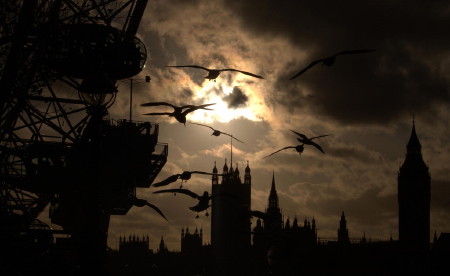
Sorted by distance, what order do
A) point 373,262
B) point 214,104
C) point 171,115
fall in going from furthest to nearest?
1. point 373,262
2. point 171,115
3. point 214,104

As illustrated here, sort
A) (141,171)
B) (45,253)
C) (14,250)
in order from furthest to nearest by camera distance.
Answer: (141,171), (45,253), (14,250)

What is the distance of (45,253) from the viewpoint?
1717cm

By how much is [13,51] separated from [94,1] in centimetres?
416

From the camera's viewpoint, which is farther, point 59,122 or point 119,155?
point 119,155

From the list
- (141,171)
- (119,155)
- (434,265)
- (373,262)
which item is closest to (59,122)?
(119,155)

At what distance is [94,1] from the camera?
17.0 meters

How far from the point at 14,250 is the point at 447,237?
18918cm

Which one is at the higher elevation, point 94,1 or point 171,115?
point 94,1

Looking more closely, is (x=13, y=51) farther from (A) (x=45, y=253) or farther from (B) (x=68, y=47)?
(A) (x=45, y=253)

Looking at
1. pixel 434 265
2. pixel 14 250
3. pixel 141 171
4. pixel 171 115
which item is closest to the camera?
pixel 171 115

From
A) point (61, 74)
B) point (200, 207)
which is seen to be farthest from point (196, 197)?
point (61, 74)

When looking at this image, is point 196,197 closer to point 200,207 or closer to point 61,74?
point 200,207

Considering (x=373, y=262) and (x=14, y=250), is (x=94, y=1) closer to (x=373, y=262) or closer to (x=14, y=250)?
(x=14, y=250)

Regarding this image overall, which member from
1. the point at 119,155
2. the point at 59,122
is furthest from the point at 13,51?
the point at 119,155
